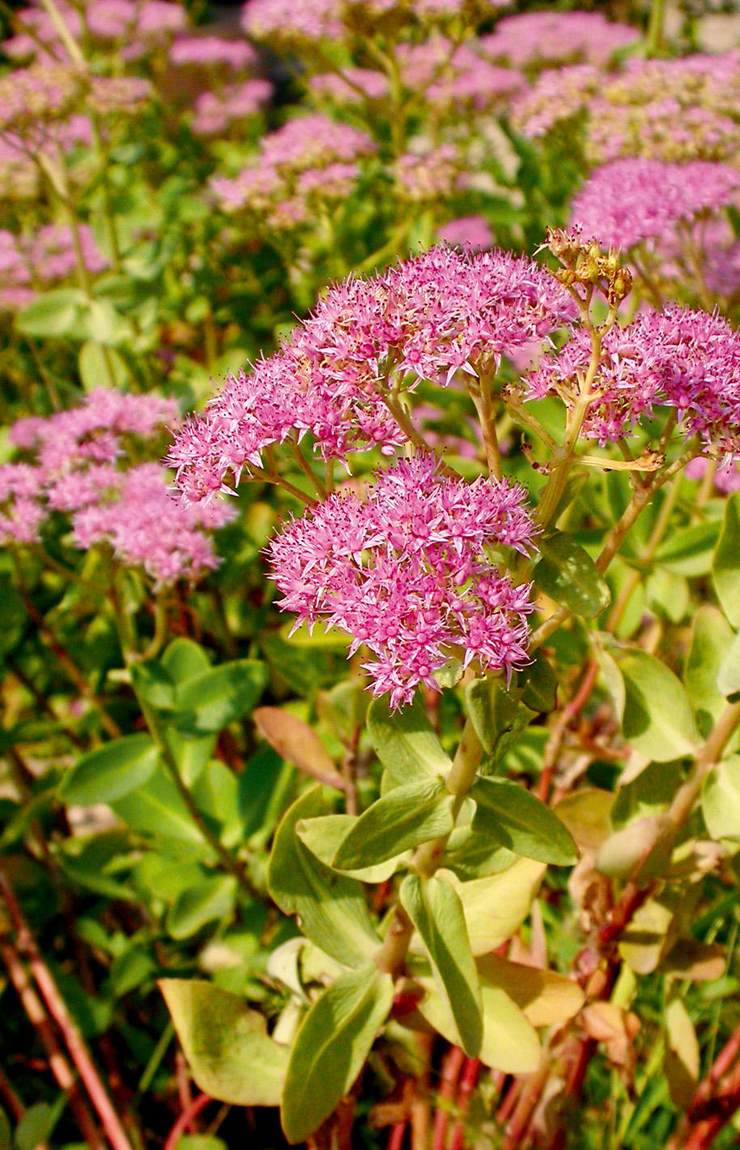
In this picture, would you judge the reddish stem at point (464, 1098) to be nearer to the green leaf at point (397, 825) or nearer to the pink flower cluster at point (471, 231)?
the green leaf at point (397, 825)

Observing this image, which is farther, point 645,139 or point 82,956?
point 645,139

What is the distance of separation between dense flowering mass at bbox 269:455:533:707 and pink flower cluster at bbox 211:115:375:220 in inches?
55.1

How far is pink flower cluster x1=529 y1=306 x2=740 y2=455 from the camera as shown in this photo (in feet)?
2.80

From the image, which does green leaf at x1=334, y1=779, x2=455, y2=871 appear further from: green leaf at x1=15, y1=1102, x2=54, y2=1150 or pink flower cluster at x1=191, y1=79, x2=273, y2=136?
pink flower cluster at x1=191, y1=79, x2=273, y2=136

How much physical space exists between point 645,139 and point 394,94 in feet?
1.92

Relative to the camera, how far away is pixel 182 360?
2.31 metres

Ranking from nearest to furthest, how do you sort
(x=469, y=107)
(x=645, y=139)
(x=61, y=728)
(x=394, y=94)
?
(x=61, y=728) < (x=645, y=139) < (x=394, y=94) < (x=469, y=107)

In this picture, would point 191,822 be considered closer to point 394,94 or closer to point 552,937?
point 552,937

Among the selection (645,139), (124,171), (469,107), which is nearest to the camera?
(645,139)

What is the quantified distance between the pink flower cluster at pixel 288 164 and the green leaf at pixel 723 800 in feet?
4.57

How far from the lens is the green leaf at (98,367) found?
2068mm

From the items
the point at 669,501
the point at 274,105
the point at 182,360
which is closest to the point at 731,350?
the point at 669,501

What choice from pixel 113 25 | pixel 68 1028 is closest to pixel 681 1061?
pixel 68 1028

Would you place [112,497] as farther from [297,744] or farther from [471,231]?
[471,231]
